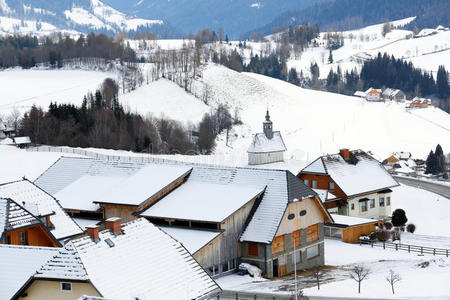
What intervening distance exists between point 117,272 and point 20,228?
9882mm

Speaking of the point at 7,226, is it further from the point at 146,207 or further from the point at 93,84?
the point at 93,84

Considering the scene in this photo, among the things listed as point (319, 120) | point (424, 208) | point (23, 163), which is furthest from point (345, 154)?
point (319, 120)

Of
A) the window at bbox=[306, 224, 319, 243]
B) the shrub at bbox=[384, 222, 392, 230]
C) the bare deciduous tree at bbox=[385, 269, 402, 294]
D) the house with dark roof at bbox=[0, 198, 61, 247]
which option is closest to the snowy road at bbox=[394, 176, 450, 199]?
the shrub at bbox=[384, 222, 392, 230]

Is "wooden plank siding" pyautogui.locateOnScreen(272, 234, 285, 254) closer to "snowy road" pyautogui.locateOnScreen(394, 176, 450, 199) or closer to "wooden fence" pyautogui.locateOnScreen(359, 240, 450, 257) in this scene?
"wooden fence" pyautogui.locateOnScreen(359, 240, 450, 257)

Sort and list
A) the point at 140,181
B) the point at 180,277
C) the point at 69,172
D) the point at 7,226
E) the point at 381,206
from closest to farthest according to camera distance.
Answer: the point at 180,277, the point at 7,226, the point at 140,181, the point at 69,172, the point at 381,206

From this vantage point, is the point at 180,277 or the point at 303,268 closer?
the point at 180,277

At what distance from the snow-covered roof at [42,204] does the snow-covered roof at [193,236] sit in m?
5.77

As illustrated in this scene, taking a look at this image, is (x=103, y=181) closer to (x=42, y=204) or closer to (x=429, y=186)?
(x=42, y=204)

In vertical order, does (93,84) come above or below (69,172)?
above

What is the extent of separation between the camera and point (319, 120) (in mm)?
155500

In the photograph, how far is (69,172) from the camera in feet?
187

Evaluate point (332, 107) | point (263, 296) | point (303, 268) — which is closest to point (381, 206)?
point (303, 268)

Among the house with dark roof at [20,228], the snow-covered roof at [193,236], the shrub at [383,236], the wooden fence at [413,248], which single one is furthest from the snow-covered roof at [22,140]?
the house with dark roof at [20,228]

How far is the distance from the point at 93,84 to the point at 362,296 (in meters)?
130
